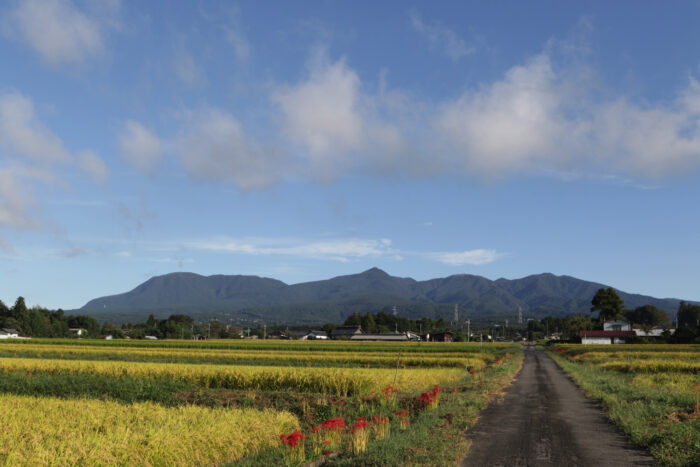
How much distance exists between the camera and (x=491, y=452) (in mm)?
13375

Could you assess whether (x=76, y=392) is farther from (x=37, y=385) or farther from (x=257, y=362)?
(x=257, y=362)

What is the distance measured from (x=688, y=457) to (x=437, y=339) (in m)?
161

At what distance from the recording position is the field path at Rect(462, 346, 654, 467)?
12.6m

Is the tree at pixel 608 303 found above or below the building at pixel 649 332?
above

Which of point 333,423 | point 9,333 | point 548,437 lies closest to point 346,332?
point 9,333

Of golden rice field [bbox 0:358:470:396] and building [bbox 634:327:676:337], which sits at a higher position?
golden rice field [bbox 0:358:470:396]

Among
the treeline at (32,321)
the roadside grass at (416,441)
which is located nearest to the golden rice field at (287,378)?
the roadside grass at (416,441)

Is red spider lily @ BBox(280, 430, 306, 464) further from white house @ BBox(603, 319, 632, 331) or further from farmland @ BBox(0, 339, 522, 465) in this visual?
white house @ BBox(603, 319, 632, 331)

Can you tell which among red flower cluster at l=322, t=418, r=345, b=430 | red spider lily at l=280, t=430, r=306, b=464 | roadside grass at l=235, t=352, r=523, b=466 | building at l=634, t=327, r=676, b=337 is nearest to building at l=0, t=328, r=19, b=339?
roadside grass at l=235, t=352, r=523, b=466

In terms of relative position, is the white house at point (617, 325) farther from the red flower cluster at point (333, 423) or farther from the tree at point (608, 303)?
the red flower cluster at point (333, 423)

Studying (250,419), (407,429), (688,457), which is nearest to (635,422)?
(688,457)

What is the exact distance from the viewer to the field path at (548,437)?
1261 cm

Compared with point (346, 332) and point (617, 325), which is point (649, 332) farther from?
point (346, 332)

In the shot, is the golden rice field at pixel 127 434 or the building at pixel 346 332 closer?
the golden rice field at pixel 127 434
